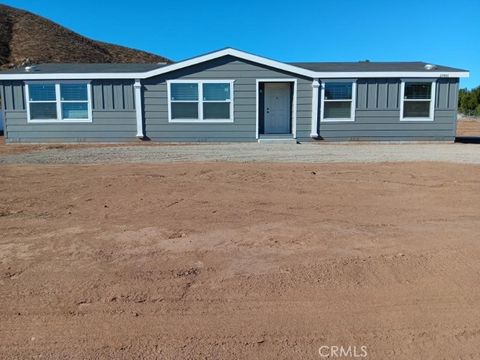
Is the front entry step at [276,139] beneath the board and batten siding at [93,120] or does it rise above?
beneath

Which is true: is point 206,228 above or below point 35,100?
below

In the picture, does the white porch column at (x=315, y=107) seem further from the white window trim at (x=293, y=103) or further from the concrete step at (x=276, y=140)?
the concrete step at (x=276, y=140)

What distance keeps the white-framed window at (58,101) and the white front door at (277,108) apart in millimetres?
6799

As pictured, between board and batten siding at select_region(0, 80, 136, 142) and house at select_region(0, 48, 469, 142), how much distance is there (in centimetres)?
4

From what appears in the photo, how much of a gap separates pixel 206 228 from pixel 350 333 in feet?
8.30

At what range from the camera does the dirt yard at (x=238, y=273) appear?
2.80m

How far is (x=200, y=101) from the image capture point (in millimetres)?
15781

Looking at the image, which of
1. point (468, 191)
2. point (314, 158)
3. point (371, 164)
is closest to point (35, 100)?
point (314, 158)

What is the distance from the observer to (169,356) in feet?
8.62

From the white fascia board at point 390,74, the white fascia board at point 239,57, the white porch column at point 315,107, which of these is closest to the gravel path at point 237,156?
the white porch column at point 315,107

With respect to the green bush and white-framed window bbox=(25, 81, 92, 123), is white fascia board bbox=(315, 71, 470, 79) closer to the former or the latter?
white-framed window bbox=(25, 81, 92, 123)

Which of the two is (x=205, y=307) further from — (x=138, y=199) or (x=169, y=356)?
(x=138, y=199)

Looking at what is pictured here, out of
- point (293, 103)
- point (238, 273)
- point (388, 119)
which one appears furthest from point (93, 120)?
point (238, 273)

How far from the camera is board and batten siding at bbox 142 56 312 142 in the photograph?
15648 millimetres
